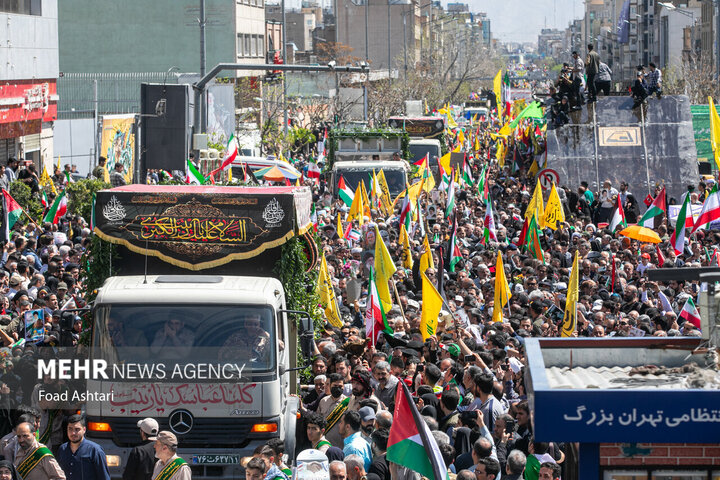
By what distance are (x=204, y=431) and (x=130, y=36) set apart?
56.0 meters

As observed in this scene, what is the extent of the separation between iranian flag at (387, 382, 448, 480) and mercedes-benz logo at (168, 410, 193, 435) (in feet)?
8.59

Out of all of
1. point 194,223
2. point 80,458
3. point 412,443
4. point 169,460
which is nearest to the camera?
point 412,443

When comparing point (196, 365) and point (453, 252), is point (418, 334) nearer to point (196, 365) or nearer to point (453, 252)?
point (196, 365)

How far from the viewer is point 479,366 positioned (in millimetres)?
11836

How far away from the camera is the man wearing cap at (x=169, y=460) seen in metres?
8.91

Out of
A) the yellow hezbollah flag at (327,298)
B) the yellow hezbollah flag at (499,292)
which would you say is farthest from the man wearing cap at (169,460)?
the yellow hezbollah flag at (499,292)

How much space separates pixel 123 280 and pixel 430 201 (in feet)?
68.2

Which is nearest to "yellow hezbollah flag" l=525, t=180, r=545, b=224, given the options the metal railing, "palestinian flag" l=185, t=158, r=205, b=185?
"palestinian flag" l=185, t=158, r=205, b=185

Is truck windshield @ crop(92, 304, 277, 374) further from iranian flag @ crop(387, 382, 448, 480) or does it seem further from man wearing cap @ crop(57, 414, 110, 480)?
iranian flag @ crop(387, 382, 448, 480)

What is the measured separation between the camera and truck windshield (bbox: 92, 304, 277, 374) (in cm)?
1039

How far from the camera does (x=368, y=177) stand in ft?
99.8

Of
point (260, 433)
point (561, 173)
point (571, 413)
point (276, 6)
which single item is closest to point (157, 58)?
point (561, 173)

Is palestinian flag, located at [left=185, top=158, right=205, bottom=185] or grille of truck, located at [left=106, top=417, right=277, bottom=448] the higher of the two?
palestinian flag, located at [left=185, top=158, right=205, bottom=185]

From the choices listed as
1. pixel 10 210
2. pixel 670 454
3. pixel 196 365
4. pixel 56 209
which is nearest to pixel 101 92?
pixel 56 209
